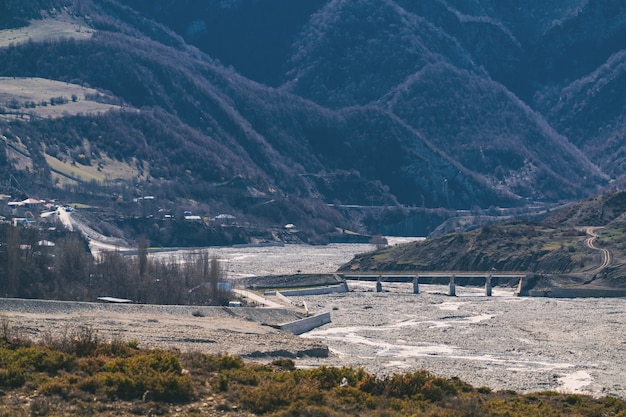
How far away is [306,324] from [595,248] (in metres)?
61.1

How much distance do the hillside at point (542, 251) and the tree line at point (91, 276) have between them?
44.7m

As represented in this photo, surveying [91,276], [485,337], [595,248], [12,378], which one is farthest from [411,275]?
[12,378]

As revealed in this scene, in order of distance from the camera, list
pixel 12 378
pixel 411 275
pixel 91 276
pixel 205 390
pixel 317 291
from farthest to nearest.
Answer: pixel 411 275 < pixel 317 291 < pixel 91 276 < pixel 205 390 < pixel 12 378

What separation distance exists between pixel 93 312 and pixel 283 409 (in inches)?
1875

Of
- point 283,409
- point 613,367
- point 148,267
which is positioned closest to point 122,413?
point 283,409

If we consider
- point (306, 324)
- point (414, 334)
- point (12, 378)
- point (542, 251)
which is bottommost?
point (12, 378)

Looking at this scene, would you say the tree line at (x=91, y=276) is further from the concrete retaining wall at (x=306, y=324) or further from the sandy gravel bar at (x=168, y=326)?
the concrete retaining wall at (x=306, y=324)

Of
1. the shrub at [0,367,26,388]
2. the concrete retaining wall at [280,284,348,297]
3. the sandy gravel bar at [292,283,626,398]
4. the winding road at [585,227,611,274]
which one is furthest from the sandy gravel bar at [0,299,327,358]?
the winding road at [585,227,611,274]

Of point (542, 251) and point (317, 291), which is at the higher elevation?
point (542, 251)

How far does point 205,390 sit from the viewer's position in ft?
156

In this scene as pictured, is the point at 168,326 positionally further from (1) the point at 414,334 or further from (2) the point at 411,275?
(2) the point at 411,275

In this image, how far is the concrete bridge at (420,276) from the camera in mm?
146375

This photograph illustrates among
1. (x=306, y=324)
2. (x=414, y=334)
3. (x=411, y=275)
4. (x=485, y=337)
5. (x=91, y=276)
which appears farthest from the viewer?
(x=411, y=275)

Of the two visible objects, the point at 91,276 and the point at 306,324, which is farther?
the point at 91,276
